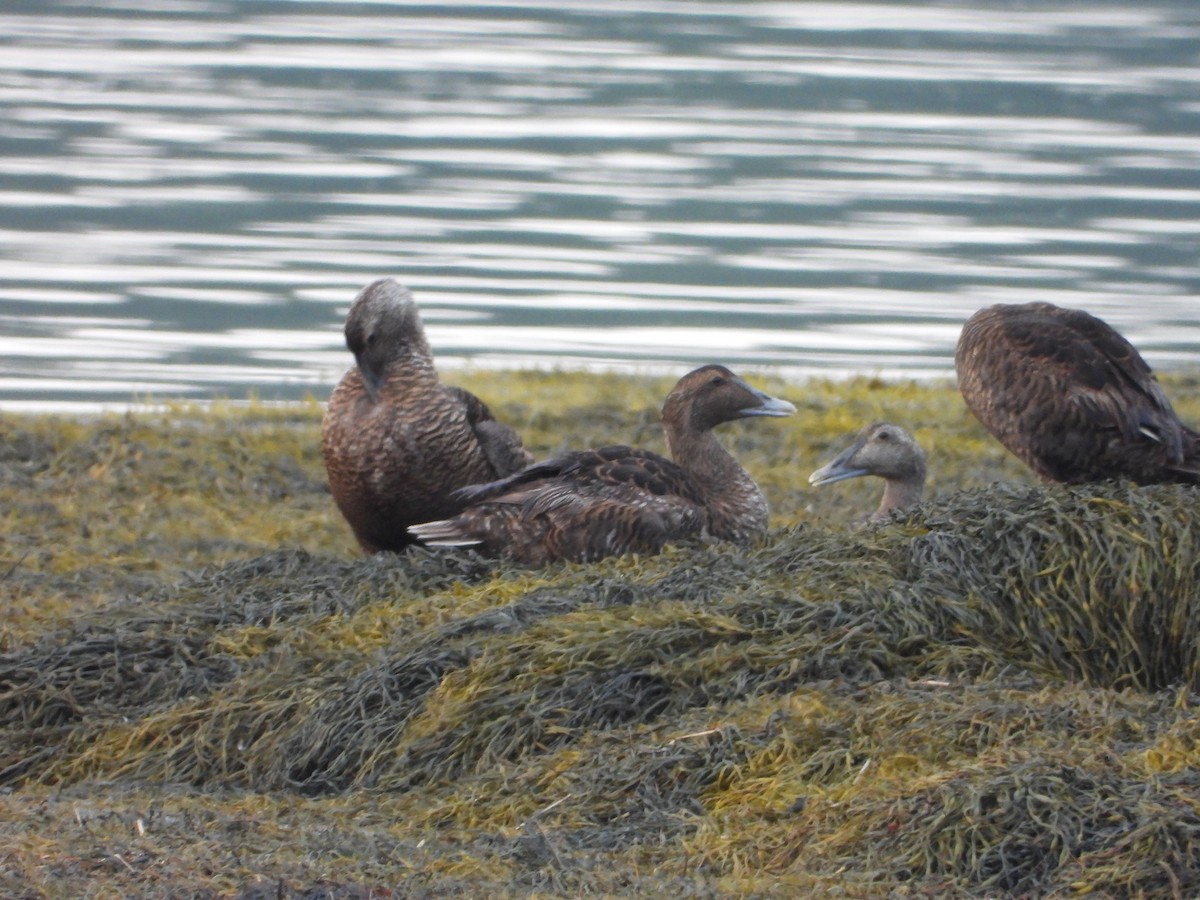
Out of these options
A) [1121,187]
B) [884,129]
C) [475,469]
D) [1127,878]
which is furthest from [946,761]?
[884,129]

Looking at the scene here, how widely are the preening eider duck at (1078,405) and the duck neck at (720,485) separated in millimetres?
896

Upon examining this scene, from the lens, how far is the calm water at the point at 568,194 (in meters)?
13.3

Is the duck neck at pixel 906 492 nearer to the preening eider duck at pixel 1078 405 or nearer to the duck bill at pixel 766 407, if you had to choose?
the duck bill at pixel 766 407

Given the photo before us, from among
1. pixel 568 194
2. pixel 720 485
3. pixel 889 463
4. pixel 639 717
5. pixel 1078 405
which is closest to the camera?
pixel 639 717

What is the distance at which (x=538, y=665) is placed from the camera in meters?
5.49

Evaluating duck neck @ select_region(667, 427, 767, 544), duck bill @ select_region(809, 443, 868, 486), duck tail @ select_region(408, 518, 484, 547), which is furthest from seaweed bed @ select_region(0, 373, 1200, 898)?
duck bill @ select_region(809, 443, 868, 486)

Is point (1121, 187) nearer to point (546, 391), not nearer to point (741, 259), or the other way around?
point (741, 259)

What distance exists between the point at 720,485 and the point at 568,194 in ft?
36.3

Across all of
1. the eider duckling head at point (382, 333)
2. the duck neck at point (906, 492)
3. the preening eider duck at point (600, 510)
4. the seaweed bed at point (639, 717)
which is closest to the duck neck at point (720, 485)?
the preening eider duck at point (600, 510)

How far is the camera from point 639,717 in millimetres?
5309

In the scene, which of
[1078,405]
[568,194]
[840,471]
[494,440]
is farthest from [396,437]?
[568,194]

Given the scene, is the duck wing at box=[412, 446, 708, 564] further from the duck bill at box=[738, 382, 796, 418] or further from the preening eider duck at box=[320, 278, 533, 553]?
the duck bill at box=[738, 382, 796, 418]

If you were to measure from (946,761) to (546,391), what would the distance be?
19.6ft

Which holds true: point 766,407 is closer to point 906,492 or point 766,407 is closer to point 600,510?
point 906,492
